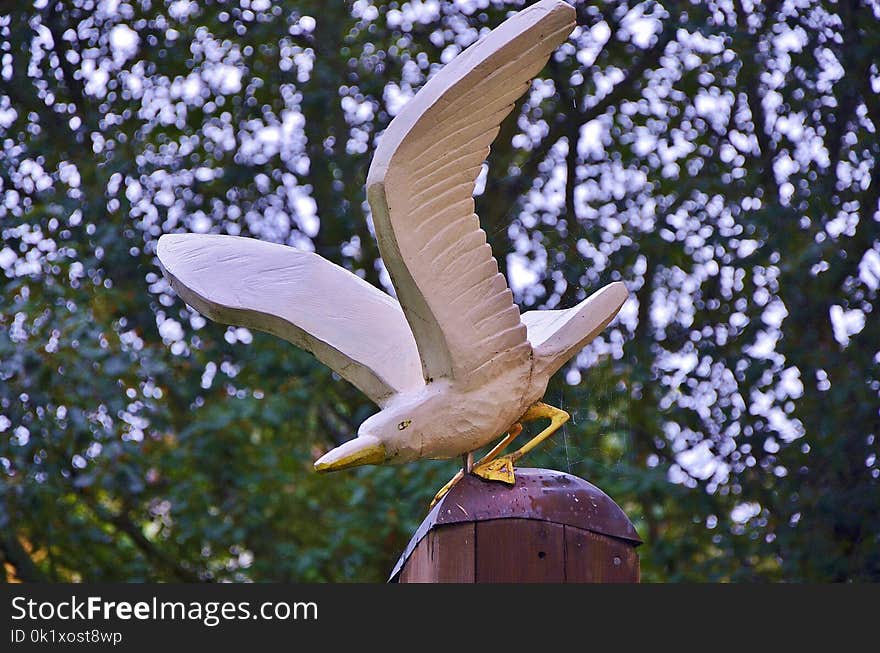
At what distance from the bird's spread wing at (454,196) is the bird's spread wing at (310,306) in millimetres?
166

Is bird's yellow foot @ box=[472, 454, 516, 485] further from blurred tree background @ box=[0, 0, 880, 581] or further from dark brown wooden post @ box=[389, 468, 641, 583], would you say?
blurred tree background @ box=[0, 0, 880, 581]

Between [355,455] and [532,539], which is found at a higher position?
[355,455]

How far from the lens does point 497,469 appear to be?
3.25 metres

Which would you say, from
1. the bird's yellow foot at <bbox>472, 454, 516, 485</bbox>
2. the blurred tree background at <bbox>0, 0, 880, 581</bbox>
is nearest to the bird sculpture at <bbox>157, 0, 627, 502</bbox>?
the bird's yellow foot at <bbox>472, 454, 516, 485</bbox>

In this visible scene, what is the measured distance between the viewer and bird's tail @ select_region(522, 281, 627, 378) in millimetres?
3387

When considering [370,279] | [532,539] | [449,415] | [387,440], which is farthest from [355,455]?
[370,279]

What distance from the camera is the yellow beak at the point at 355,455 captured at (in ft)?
10.3

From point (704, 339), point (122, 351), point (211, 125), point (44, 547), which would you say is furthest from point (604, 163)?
point (44, 547)

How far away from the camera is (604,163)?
734 centimetres

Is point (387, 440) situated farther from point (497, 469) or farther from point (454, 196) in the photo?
point (454, 196)

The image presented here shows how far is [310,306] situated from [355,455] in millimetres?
487

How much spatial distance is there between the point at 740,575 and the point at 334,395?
102 inches

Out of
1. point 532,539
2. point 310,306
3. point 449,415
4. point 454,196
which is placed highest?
point 454,196

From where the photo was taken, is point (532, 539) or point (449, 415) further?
point (449, 415)
